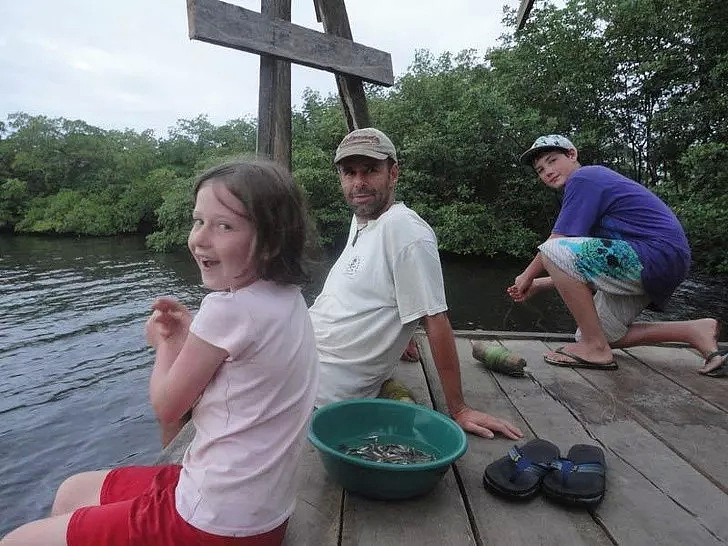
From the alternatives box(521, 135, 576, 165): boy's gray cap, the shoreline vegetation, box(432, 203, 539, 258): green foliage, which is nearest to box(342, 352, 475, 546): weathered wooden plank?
box(521, 135, 576, 165): boy's gray cap

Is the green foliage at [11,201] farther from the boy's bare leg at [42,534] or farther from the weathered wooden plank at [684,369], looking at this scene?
the boy's bare leg at [42,534]

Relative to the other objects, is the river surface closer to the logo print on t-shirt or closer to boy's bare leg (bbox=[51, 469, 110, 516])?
the logo print on t-shirt

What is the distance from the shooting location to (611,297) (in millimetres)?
3248

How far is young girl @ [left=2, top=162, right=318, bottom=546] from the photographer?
121 centimetres

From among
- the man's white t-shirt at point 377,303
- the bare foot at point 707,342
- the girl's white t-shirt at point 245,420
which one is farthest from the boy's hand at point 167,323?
the bare foot at point 707,342

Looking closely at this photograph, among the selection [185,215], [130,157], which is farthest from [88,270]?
[130,157]

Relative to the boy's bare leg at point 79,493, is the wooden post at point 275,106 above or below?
above

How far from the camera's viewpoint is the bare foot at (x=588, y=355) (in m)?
3.12

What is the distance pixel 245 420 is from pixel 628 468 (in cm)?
153

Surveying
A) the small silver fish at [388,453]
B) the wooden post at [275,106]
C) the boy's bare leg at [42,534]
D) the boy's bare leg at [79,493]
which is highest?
the wooden post at [275,106]

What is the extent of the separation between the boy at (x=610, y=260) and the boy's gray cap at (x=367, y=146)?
1365 mm

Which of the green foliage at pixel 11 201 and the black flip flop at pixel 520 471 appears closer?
the black flip flop at pixel 520 471

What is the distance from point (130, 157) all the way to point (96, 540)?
34.0 meters

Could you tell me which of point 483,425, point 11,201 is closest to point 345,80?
point 483,425
